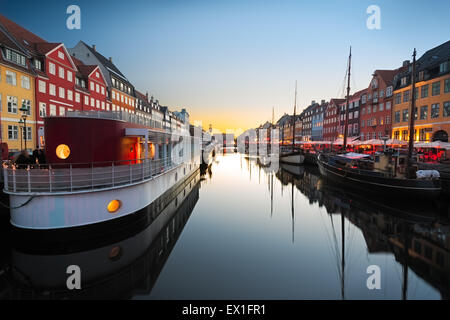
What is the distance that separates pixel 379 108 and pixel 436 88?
49.5ft

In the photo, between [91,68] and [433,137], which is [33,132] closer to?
[91,68]

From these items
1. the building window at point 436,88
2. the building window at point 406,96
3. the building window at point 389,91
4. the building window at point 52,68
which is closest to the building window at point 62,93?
the building window at point 52,68

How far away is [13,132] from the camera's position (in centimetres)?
2605

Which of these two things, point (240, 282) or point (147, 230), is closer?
point (240, 282)

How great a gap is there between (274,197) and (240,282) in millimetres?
15624

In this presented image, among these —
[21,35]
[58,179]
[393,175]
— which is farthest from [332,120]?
[58,179]

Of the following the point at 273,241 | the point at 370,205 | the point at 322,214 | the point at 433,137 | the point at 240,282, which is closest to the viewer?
the point at 240,282

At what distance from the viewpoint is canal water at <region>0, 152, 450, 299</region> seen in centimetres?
796

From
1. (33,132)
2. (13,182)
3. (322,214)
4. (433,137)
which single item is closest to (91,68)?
(33,132)

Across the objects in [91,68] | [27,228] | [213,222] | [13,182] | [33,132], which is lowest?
[213,222]

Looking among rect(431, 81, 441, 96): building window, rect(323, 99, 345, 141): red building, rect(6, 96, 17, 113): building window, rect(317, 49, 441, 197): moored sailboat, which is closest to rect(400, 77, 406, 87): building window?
rect(431, 81, 441, 96): building window

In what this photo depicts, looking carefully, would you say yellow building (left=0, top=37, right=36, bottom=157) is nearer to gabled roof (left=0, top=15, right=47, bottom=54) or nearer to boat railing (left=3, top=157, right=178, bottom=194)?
gabled roof (left=0, top=15, right=47, bottom=54)

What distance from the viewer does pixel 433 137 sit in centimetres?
3103

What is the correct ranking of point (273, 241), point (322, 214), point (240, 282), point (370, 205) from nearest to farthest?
point (240, 282)
point (273, 241)
point (322, 214)
point (370, 205)
